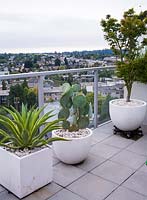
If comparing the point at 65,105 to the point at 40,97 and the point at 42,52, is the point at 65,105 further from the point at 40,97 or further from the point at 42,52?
the point at 42,52

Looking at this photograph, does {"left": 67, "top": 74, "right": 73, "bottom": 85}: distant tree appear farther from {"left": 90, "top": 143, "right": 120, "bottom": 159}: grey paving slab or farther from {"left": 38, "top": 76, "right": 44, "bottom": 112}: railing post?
{"left": 90, "top": 143, "right": 120, "bottom": 159}: grey paving slab

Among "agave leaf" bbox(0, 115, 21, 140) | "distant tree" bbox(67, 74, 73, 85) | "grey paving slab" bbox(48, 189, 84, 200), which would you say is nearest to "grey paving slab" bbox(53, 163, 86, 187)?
"grey paving slab" bbox(48, 189, 84, 200)

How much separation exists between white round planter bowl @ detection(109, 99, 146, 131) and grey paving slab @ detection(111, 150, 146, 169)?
1.71 ft

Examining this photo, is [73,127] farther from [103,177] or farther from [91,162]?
[103,177]

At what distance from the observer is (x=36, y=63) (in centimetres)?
287

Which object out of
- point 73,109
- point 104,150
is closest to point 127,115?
point 104,150

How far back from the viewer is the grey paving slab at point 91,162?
2.56 meters

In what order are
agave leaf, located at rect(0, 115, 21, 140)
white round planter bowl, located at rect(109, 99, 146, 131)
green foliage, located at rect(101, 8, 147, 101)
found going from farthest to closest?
white round planter bowl, located at rect(109, 99, 146, 131) < green foliage, located at rect(101, 8, 147, 101) < agave leaf, located at rect(0, 115, 21, 140)

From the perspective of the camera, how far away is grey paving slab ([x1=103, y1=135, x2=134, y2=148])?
125 inches

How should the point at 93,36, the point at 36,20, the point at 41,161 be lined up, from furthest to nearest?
the point at 93,36 < the point at 36,20 < the point at 41,161

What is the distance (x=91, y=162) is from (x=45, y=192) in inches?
29.8

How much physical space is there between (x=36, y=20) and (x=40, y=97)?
160 cm

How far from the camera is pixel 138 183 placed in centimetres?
225

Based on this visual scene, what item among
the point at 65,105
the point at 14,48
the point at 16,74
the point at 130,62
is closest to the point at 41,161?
the point at 65,105
